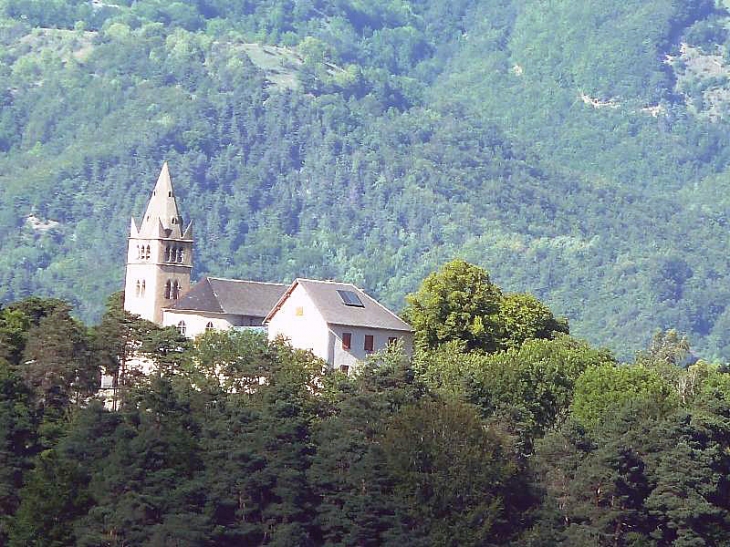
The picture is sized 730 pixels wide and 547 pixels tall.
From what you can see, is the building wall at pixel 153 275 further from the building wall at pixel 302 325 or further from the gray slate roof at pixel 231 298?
the building wall at pixel 302 325

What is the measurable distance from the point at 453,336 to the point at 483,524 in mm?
24095

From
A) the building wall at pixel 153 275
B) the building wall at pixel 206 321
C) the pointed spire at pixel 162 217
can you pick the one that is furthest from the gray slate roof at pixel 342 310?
the pointed spire at pixel 162 217

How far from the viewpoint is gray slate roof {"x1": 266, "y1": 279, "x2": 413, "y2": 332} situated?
110 m

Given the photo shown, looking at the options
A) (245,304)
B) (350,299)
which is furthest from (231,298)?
(350,299)

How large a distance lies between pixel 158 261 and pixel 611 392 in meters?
38.0

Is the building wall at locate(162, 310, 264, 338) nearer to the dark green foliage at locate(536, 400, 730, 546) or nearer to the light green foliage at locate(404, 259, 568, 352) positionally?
the light green foliage at locate(404, 259, 568, 352)

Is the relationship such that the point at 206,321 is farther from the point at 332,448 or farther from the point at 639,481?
the point at 639,481

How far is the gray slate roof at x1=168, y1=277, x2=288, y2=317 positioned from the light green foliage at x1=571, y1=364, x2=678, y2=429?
2053cm

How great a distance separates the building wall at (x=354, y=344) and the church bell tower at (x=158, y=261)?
19.6 metres

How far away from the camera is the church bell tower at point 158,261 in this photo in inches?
5103

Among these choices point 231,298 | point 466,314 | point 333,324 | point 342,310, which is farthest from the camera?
point 231,298

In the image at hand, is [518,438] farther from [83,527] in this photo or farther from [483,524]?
[83,527]

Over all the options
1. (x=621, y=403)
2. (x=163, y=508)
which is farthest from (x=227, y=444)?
(x=621, y=403)

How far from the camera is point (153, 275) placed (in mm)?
131250
